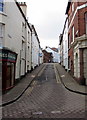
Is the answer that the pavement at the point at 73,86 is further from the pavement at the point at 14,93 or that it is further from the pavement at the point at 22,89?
the pavement at the point at 14,93

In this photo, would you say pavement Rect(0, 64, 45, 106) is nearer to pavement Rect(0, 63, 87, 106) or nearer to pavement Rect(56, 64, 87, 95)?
pavement Rect(0, 63, 87, 106)

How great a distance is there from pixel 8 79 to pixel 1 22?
4521 millimetres

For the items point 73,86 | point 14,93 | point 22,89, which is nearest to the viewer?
point 14,93

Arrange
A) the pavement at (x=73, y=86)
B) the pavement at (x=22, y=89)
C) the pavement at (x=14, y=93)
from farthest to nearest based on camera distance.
→ the pavement at (x=73, y=86), the pavement at (x=22, y=89), the pavement at (x=14, y=93)

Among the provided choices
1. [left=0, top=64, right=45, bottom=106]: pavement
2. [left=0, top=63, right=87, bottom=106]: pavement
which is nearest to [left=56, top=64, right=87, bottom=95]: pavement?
[left=0, top=63, right=87, bottom=106]: pavement

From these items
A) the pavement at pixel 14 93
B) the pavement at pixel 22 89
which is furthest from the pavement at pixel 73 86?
the pavement at pixel 14 93

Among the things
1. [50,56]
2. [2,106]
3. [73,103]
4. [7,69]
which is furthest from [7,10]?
[50,56]

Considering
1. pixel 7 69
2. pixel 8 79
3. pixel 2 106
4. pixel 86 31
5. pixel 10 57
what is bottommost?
pixel 2 106

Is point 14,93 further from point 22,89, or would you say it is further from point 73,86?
point 73,86

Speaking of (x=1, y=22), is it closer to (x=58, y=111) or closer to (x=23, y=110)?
(x=23, y=110)

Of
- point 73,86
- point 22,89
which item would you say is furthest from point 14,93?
point 73,86

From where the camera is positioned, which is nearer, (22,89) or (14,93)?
(14,93)

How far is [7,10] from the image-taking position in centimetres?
1334

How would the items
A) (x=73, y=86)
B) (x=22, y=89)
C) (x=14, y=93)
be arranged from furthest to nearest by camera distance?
(x=73, y=86)
(x=22, y=89)
(x=14, y=93)
